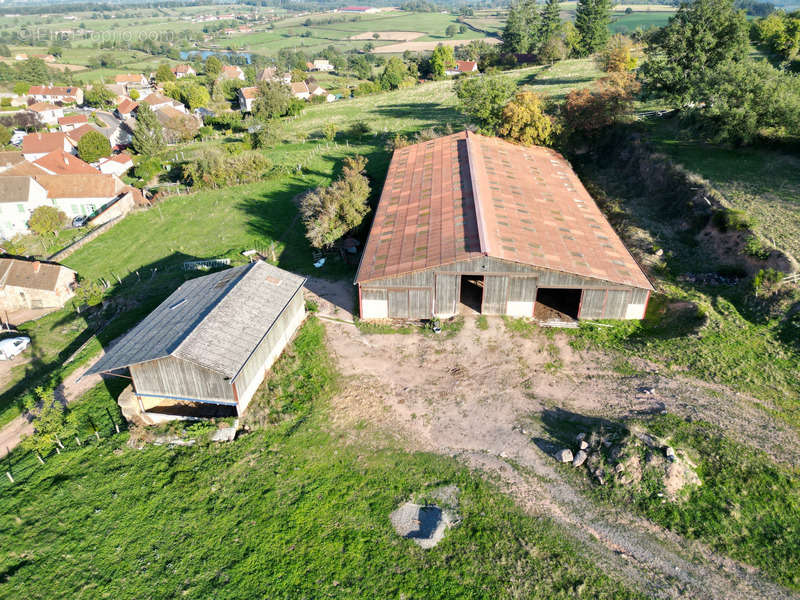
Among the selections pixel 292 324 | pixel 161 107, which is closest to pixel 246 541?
pixel 292 324

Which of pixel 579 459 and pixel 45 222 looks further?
pixel 45 222

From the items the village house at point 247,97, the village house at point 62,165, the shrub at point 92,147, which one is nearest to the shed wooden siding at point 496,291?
the village house at point 62,165

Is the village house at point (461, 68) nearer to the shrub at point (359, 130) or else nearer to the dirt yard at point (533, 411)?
the shrub at point (359, 130)

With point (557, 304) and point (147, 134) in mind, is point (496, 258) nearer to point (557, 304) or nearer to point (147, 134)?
point (557, 304)

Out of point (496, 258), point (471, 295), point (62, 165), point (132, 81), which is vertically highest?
point (496, 258)

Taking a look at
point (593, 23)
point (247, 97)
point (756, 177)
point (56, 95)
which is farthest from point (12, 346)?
point (56, 95)

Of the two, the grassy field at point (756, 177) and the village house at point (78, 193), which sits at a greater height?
the grassy field at point (756, 177)
